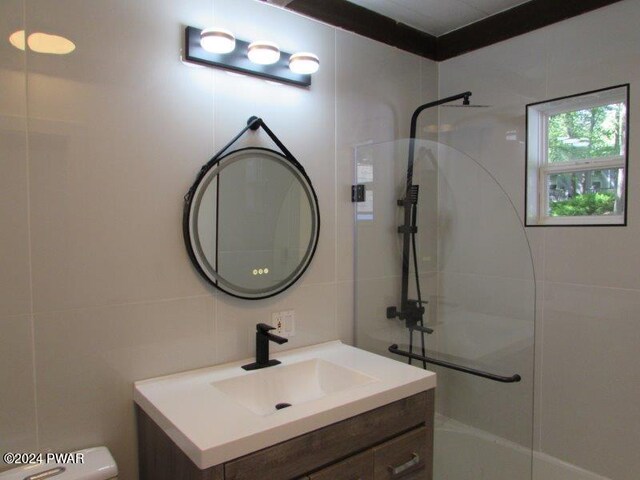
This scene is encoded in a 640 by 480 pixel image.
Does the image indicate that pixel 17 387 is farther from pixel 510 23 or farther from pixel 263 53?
pixel 510 23

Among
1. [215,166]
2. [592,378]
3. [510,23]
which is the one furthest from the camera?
[510,23]

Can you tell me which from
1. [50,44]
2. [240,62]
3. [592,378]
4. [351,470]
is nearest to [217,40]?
[240,62]

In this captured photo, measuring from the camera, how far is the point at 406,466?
1.52 meters

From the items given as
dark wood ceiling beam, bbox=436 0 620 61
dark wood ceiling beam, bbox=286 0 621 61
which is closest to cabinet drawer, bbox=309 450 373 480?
dark wood ceiling beam, bbox=286 0 621 61

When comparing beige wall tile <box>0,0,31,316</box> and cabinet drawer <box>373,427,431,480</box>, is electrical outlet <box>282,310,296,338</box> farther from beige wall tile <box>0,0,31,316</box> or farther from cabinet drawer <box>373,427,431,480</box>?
beige wall tile <box>0,0,31,316</box>

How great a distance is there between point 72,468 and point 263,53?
1539 mm

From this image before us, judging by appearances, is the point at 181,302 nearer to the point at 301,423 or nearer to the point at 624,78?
the point at 301,423

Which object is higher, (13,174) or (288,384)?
(13,174)

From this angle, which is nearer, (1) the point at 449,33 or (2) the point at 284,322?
(2) the point at 284,322

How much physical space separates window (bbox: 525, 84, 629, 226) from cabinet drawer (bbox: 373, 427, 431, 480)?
126 centimetres

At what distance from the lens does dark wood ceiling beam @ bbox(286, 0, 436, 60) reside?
1.95m

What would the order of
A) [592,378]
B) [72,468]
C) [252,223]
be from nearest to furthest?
[72,468]
[252,223]
[592,378]

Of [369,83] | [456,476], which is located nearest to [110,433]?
[456,476]

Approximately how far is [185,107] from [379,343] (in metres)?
1.44
